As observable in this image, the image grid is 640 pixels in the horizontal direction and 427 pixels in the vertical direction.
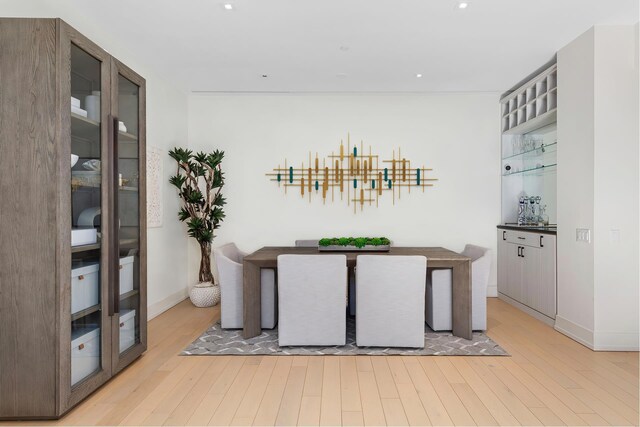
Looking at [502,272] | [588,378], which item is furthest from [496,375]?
[502,272]

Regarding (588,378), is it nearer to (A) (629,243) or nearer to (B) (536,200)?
(A) (629,243)

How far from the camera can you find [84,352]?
2.34m

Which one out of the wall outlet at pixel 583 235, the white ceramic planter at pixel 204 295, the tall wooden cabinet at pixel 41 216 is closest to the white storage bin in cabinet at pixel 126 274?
the tall wooden cabinet at pixel 41 216

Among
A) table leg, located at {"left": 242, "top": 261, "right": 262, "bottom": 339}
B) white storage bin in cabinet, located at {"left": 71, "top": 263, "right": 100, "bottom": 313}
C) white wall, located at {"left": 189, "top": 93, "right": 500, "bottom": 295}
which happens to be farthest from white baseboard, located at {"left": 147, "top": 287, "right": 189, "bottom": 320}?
white storage bin in cabinet, located at {"left": 71, "top": 263, "right": 100, "bottom": 313}

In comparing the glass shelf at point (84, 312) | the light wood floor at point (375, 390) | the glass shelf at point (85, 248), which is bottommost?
the light wood floor at point (375, 390)

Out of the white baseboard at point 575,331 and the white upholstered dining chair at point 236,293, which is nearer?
the white baseboard at point 575,331

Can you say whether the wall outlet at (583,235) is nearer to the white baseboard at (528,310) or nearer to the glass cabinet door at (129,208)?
the white baseboard at (528,310)

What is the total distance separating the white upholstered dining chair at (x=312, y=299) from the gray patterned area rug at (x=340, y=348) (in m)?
0.09

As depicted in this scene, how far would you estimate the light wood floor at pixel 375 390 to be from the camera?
214 centimetres

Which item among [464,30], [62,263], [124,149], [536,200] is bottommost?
[62,263]

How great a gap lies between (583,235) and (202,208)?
3951mm

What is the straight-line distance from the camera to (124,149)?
2.73 meters

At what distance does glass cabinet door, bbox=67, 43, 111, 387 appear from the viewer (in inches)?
88.0

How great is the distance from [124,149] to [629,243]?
3.97 meters
